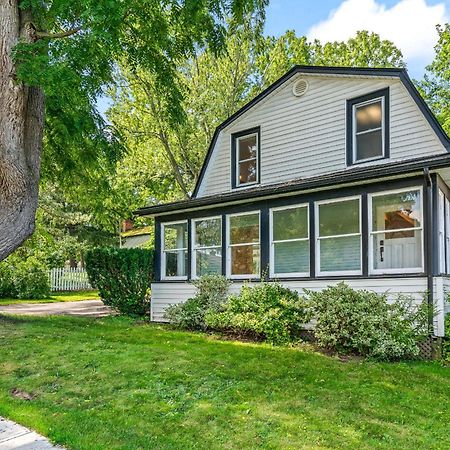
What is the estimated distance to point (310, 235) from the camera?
32.9ft

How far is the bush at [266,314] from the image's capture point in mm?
9016

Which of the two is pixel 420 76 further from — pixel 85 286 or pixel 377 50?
pixel 85 286

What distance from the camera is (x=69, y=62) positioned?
6.98m

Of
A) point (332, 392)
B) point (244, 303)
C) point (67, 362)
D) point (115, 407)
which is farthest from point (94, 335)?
point (332, 392)

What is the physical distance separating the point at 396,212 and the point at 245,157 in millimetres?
5784

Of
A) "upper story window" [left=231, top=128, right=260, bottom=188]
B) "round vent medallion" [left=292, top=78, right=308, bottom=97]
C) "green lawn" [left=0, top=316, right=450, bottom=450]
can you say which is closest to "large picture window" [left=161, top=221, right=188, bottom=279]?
"upper story window" [left=231, top=128, right=260, bottom=188]

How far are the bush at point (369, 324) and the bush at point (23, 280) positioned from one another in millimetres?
15223

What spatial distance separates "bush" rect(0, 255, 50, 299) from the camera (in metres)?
19.7

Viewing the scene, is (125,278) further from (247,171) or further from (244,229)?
(247,171)

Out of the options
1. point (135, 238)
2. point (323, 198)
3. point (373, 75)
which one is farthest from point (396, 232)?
point (135, 238)

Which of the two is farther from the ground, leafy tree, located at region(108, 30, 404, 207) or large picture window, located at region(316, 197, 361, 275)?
leafy tree, located at region(108, 30, 404, 207)

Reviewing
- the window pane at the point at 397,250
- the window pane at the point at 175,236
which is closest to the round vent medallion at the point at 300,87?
the window pane at the point at 175,236

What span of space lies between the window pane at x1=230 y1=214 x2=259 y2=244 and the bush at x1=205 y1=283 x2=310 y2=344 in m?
1.52

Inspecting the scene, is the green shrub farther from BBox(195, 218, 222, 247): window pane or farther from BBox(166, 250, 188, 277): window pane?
BBox(166, 250, 188, 277): window pane
